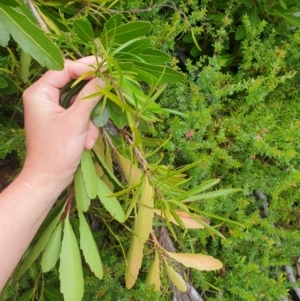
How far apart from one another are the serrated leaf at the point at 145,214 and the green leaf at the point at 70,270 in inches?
Answer: 6.0

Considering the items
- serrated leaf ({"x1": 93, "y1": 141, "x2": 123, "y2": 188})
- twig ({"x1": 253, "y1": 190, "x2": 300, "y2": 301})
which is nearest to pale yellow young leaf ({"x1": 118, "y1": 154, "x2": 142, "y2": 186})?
serrated leaf ({"x1": 93, "y1": 141, "x2": 123, "y2": 188})

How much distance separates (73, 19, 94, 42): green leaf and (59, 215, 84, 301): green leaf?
43 centimetres

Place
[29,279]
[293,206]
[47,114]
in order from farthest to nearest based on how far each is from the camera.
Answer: [293,206]
[29,279]
[47,114]

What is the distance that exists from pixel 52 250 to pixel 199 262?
0.35m

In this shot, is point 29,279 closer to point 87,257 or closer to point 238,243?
point 87,257

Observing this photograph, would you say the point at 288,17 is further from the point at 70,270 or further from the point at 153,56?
the point at 70,270

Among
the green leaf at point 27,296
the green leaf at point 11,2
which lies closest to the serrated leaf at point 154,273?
the green leaf at point 27,296

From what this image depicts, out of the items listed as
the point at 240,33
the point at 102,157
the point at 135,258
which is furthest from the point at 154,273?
the point at 240,33

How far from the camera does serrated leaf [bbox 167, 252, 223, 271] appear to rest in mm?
999

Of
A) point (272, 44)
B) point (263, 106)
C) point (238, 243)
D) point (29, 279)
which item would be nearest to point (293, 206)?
point (238, 243)

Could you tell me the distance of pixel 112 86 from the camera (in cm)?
81

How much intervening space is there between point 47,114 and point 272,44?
932mm

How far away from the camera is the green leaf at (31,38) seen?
748 mm

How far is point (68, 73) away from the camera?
2.99ft
